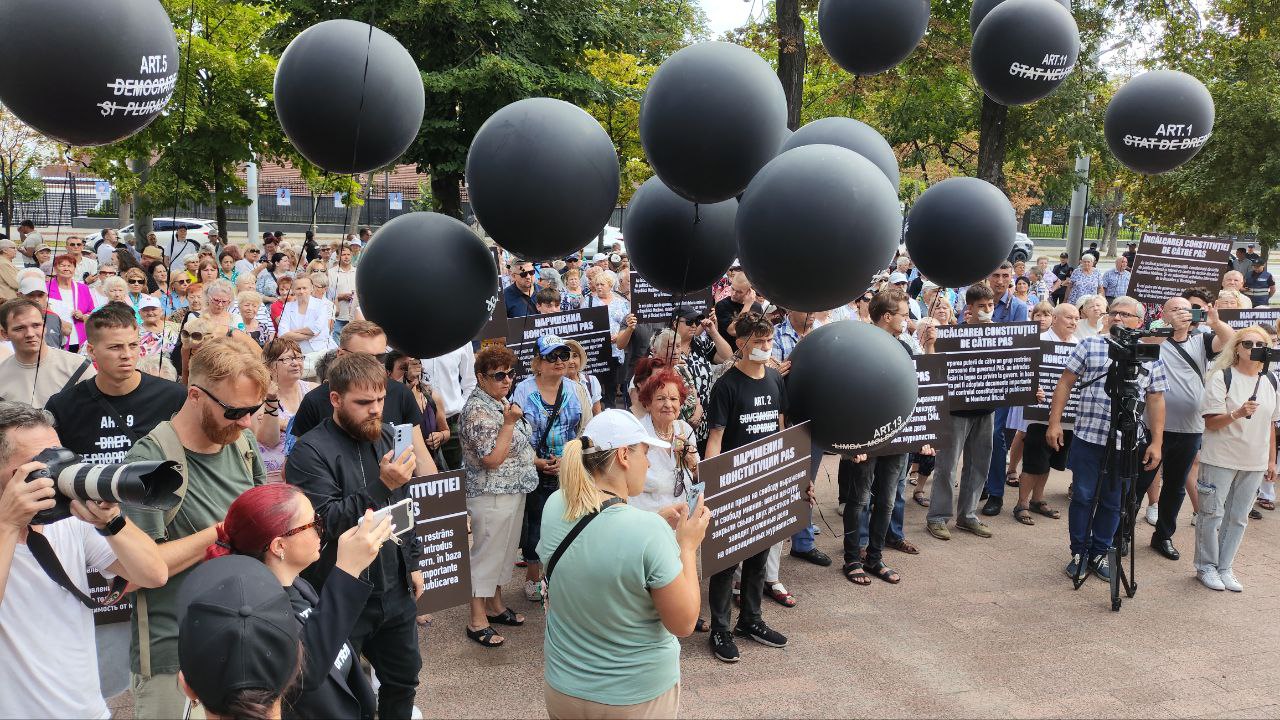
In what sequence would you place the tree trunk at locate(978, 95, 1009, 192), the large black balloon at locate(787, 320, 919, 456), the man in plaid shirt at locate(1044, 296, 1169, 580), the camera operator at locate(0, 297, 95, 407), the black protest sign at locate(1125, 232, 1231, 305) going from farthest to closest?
1. the tree trunk at locate(978, 95, 1009, 192)
2. the black protest sign at locate(1125, 232, 1231, 305)
3. the man in plaid shirt at locate(1044, 296, 1169, 580)
4. the camera operator at locate(0, 297, 95, 407)
5. the large black balloon at locate(787, 320, 919, 456)

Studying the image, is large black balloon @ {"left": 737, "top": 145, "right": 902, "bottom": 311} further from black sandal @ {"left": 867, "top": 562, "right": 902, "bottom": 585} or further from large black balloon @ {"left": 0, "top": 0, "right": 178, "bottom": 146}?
black sandal @ {"left": 867, "top": 562, "right": 902, "bottom": 585}

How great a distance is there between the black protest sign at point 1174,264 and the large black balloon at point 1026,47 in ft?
21.3

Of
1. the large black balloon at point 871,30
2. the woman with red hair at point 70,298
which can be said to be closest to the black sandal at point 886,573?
the large black balloon at point 871,30

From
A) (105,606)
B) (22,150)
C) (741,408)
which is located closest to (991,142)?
(741,408)

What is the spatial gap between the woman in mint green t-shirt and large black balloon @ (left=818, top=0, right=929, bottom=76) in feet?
8.77

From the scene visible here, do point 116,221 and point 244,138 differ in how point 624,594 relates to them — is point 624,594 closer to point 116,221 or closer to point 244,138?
point 244,138

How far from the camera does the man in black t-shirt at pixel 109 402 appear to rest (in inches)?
155

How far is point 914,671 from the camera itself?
17.3 feet

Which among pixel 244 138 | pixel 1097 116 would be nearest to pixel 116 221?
pixel 244 138

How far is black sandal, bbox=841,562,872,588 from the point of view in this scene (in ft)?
21.4

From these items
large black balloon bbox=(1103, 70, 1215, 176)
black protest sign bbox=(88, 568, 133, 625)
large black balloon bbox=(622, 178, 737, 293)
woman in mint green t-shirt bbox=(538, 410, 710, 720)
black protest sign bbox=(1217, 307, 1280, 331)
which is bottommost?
black protest sign bbox=(88, 568, 133, 625)

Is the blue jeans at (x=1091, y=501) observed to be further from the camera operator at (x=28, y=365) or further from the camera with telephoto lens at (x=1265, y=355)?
the camera operator at (x=28, y=365)

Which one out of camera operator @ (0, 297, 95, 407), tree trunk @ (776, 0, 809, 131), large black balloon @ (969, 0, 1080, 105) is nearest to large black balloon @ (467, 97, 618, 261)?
large black balloon @ (969, 0, 1080, 105)

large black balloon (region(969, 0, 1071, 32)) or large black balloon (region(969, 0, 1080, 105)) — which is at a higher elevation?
large black balloon (region(969, 0, 1071, 32))
